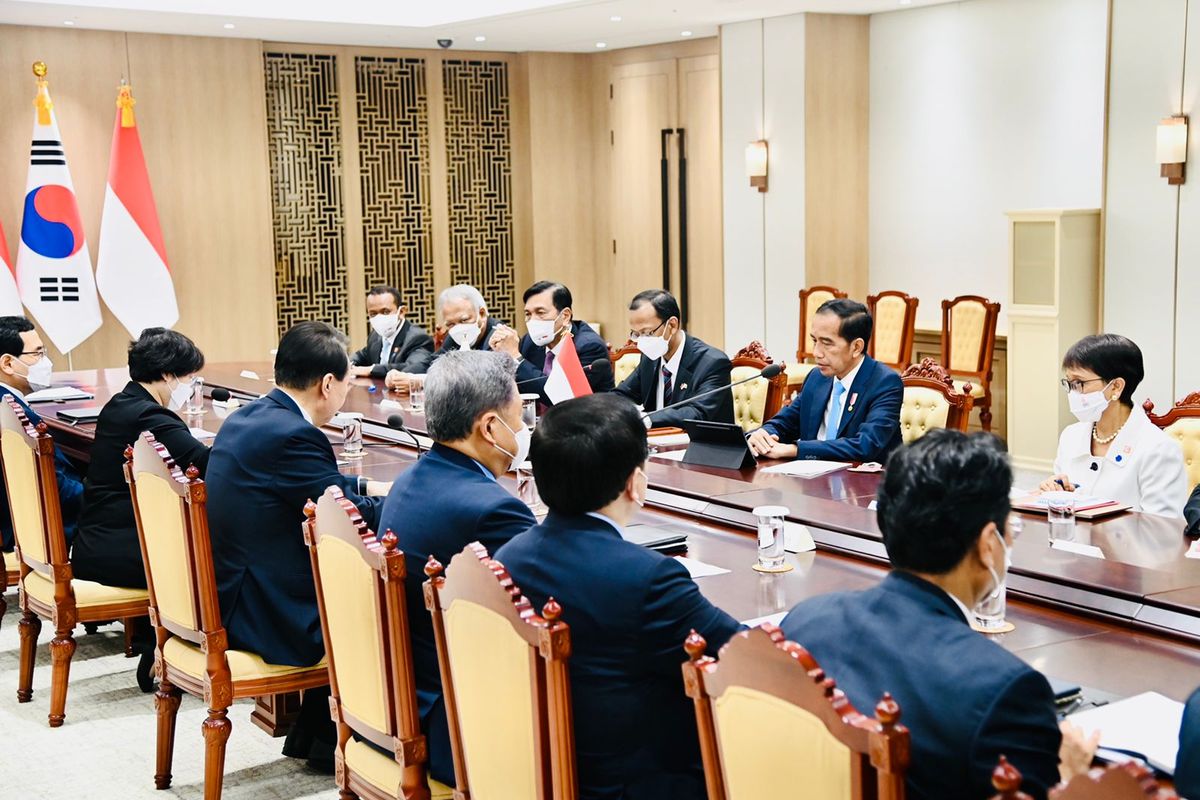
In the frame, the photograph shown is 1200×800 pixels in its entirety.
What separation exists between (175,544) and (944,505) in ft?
6.83

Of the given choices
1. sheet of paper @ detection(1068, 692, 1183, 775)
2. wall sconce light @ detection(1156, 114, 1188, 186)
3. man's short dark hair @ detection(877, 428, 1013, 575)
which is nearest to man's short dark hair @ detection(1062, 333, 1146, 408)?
sheet of paper @ detection(1068, 692, 1183, 775)

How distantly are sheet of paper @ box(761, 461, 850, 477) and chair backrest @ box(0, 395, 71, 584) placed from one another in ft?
6.77

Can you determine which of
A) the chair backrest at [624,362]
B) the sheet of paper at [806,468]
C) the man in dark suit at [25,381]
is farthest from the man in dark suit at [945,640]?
the chair backrest at [624,362]

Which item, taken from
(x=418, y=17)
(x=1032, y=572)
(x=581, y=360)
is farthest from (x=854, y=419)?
(x=418, y=17)

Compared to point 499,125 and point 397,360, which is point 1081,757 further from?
point 499,125

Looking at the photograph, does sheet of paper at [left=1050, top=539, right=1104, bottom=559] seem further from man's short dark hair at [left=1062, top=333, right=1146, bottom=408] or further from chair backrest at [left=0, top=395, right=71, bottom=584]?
chair backrest at [left=0, top=395, right=71, bottom=584]

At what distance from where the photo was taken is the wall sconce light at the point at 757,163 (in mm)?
8984

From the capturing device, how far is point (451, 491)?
2.55 metres

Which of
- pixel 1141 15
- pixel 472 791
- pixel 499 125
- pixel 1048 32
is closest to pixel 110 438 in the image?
pixel 472 791

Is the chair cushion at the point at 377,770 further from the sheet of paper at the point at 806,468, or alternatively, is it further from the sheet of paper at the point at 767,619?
the sheet of paper at the point at 806,468

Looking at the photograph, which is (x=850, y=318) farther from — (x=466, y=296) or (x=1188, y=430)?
(x=466, y=296)

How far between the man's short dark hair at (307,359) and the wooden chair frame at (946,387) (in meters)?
2.02

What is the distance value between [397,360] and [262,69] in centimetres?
361

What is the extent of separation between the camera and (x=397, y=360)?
6.89 m
